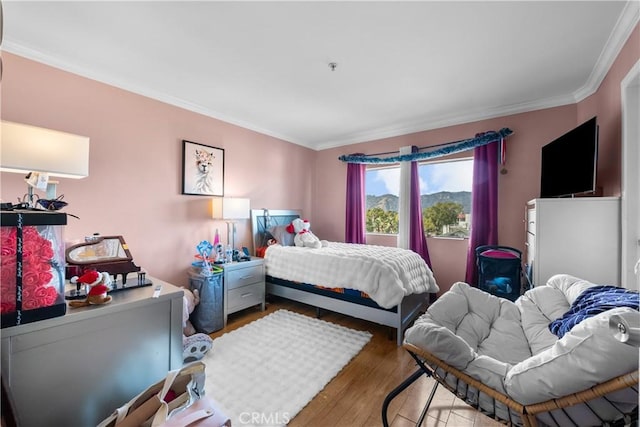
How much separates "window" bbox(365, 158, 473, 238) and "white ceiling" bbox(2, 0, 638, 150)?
2.74 feet

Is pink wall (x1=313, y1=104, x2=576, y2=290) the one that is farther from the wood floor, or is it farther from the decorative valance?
the wood floor

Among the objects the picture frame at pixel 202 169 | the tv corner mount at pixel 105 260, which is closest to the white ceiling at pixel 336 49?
the picture frame at pixel 202 169

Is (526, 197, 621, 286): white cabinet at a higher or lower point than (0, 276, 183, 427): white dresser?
higher

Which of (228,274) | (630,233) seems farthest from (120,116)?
(630,233)

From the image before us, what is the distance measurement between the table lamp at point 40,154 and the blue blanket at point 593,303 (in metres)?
2.66

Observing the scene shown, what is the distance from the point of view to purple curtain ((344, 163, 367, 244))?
4.38 meters

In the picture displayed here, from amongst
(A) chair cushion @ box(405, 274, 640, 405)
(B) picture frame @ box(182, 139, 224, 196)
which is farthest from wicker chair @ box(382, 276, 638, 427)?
(B) picture frame @ box(182, 139, 224, 196)

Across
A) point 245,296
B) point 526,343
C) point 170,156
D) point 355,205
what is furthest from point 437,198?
point 170,156

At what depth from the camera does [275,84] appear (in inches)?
105

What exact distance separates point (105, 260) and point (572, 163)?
11.7 ft

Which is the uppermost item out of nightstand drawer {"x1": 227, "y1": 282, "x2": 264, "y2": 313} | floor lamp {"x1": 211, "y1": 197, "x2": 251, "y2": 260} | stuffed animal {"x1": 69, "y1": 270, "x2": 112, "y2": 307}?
floor lamp {"x1": 211, "y1": 197, "x2": 251, "y2": 260}

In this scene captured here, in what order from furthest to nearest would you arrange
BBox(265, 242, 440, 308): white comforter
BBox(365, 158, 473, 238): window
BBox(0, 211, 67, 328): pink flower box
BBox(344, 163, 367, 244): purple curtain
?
BBox(344, 163, 367, 244): purple curtain, BBox(365, 158, 473, 238): window, BBox(265, 242, 440, 308): white comforter, BBox(0, 211, 67, 328): pink flower box

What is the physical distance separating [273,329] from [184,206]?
174 centimetres

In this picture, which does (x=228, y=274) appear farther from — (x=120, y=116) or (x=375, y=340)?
(x=120, y=116)
